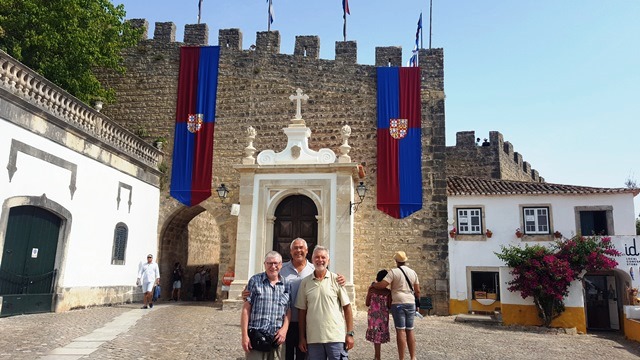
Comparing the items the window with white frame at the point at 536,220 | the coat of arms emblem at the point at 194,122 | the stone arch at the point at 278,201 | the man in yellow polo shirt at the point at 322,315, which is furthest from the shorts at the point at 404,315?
the coat of arms emblem at the point at 194,122

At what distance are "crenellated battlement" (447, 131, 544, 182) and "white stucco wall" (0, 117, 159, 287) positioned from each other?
15098 millimetres

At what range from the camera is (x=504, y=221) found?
15875mm

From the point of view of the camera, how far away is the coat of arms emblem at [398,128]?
1592 centimetres

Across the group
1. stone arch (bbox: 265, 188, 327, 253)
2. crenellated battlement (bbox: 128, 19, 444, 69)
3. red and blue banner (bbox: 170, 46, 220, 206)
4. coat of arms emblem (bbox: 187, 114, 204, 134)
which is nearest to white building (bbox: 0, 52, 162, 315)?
red and blue banner (bbox: 170, 46, 220, 206)

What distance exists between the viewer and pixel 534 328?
12164 mm

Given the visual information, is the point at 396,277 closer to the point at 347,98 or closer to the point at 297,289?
the point at 297,289

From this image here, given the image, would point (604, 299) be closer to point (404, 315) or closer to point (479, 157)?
point (479, 157)

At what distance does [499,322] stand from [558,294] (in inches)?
67.1

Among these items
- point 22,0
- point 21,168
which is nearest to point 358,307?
point 21,168

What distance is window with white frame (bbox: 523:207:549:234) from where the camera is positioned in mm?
15719

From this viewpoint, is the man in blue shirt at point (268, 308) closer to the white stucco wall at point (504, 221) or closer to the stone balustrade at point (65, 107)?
the stone balustrade at point (65, 107)

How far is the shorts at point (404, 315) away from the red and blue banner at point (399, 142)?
9058mm

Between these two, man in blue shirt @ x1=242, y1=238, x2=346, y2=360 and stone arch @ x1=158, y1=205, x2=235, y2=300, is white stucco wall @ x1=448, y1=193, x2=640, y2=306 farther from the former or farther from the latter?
man in blue shirt @ x1=242, y1=238, x2=346, y2=360

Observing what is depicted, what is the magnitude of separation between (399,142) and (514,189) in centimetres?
411
